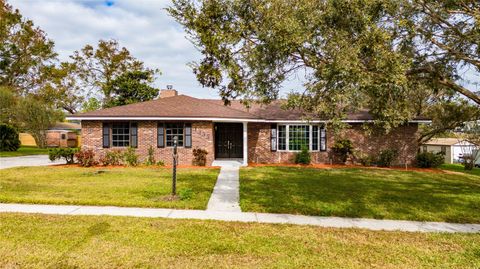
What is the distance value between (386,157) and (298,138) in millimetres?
5255

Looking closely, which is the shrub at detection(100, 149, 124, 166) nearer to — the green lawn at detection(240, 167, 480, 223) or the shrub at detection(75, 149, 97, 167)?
the shrub at detection(75, 149, 97, 167)

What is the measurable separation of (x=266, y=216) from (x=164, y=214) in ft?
7.86

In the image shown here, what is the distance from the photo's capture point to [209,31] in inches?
244

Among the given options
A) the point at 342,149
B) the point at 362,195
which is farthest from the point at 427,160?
the point at 362,195

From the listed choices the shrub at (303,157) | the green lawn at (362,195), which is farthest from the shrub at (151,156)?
the shrub at (303,157)

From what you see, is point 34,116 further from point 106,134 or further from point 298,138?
point 298,138

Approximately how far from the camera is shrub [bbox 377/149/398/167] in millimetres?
18266

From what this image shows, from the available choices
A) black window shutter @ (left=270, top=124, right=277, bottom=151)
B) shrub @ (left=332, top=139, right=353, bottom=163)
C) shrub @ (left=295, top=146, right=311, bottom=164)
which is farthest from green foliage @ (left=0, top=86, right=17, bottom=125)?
shrub @ (left=332, top=139, right=353, bottom=163)

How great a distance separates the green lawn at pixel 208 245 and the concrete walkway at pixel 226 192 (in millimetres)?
1481

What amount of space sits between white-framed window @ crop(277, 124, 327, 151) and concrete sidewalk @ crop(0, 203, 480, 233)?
12.0 metres

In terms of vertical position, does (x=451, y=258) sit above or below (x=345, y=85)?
below

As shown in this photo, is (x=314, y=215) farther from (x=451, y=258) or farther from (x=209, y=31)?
(x=209, y=31)

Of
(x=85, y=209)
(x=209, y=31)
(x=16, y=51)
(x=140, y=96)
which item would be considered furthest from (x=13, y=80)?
(x=209, y=31)

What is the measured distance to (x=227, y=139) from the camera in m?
19.9
